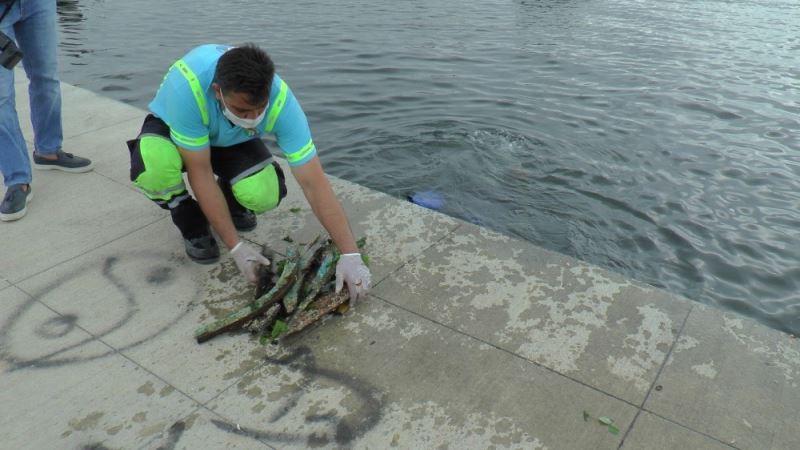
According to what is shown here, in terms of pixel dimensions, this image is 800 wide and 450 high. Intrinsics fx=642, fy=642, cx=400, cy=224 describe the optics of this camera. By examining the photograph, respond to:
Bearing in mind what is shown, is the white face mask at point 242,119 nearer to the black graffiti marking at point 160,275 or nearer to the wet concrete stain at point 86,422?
the black graffiti marking at point 160,275

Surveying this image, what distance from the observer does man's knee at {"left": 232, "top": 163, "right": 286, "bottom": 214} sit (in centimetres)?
332

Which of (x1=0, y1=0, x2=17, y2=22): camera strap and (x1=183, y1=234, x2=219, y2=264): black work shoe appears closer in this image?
(x1=183, y1=234, x2=219, y2=264): black work shoe

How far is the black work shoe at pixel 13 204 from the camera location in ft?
12.4

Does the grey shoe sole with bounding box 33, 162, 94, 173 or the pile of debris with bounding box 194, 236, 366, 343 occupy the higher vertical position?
the pile of debris with bounding box 194, 236, 366, 343

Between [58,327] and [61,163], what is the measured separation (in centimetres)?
189

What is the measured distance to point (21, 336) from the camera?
287 cm

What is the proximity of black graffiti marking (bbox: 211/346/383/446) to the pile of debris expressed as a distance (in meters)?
0.22

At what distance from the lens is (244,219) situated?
12.3ft

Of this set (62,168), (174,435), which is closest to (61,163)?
(62,168)

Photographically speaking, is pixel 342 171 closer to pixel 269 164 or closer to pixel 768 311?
pixel 269 164

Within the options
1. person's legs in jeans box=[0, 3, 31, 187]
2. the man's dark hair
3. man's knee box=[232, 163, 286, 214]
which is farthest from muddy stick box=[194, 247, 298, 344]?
person's legs in jeans box=[0, 3, 31, 187]

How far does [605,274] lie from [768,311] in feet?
4.99

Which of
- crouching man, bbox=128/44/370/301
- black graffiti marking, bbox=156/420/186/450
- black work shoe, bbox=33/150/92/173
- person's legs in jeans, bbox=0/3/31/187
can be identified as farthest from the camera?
black work shoe, bbox=33/150/92/173

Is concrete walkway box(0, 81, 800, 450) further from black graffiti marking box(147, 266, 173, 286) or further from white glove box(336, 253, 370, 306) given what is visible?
white glove box(336, 253, 370, 306)
